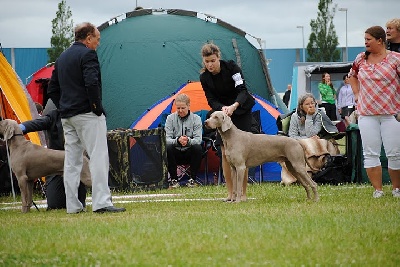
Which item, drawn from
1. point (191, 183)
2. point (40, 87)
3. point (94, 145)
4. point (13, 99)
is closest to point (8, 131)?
point (94, 145)

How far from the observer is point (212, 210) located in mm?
8562

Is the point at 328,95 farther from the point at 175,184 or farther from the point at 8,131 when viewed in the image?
the point at 8,131

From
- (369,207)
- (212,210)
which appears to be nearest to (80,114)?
(212,210)

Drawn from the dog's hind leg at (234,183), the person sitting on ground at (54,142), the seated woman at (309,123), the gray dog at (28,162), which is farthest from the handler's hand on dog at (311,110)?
the gray dog at (28,162)

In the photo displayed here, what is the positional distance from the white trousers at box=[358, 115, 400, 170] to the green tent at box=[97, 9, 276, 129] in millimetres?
7243

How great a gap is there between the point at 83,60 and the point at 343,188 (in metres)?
4.28

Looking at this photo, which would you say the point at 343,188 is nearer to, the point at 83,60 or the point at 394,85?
the point at 394,85

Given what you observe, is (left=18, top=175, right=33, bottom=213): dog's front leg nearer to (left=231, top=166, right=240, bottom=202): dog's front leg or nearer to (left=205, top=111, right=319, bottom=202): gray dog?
(left=205, top=111, right=319, bottom=202): gray dog

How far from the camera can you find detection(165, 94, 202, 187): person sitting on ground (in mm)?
13312

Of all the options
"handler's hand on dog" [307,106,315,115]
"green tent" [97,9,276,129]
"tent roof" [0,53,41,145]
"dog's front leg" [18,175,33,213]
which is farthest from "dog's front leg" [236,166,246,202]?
"green tent" [97,9,276,129]

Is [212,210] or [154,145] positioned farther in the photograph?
[154,145]

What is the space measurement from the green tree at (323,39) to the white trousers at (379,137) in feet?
138

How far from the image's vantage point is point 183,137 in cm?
1326

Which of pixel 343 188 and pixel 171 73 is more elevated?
pixel 171 73
